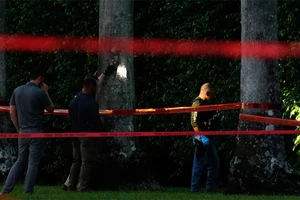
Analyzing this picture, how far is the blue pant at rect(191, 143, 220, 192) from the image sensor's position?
61.1 feet

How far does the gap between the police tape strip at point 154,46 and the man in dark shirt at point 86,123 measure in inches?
39.1

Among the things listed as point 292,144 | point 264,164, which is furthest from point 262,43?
point 292,144

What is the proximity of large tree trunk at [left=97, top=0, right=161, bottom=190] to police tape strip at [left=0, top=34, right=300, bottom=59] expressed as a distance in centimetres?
20

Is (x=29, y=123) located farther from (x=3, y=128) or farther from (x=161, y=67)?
(x=161, y=67)

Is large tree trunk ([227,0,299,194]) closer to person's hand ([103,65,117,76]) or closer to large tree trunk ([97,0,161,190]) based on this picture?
large tree trunk ([97,0,161,190])

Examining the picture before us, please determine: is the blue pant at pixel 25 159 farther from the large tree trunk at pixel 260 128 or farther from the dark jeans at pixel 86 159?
the large tree trunk at pixel 260 128

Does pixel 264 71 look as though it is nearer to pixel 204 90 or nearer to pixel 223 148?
pixel 204 90

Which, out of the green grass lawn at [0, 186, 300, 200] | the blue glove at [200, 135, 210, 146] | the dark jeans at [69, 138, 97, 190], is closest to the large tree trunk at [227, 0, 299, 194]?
the green grass lawn at [0, 186, 300, 200]

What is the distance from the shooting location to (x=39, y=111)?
52.9 feet

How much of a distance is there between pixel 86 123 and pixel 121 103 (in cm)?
99

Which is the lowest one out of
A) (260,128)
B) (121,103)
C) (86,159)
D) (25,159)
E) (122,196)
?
(122,196)

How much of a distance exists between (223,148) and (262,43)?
5801mm

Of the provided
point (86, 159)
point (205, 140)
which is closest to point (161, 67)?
point (205, 140)

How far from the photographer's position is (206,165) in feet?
62.0
